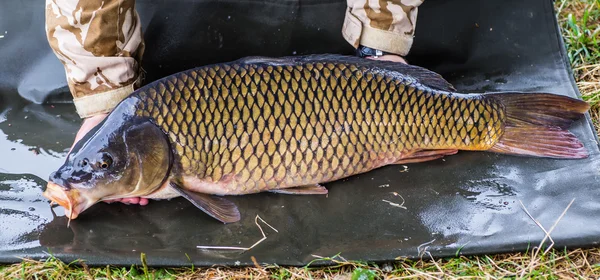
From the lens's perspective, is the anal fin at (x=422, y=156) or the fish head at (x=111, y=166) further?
the anal fin at (x=422, y=156)

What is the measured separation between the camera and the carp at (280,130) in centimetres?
183

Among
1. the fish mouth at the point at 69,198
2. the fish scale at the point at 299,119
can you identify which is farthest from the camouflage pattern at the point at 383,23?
the fish mouth at the point at 69,198

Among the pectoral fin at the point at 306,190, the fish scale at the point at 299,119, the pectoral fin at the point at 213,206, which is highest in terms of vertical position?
the fish scale at the point at 299,119

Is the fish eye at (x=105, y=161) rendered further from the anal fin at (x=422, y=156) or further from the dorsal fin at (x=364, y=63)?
the anal fin at (x=422, y=156)

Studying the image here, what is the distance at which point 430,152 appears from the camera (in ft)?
6.79

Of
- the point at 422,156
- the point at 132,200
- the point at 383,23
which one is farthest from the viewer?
the point at 383,23

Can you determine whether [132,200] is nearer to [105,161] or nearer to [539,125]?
[105,161]

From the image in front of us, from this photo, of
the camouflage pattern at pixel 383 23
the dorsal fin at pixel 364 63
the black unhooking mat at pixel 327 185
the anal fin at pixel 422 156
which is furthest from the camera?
the camouflage pattern at pixel 383 23

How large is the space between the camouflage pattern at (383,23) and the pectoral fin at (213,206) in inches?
32.0

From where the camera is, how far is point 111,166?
1.81 meters

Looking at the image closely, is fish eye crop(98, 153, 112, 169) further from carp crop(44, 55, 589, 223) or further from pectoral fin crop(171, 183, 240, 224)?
pectoral fin crop(171, 183, 240, 224)

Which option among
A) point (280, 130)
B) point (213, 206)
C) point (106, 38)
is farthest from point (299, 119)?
point (106, 38)

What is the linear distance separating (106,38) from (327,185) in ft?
2.73

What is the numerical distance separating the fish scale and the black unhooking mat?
11 centimetres
